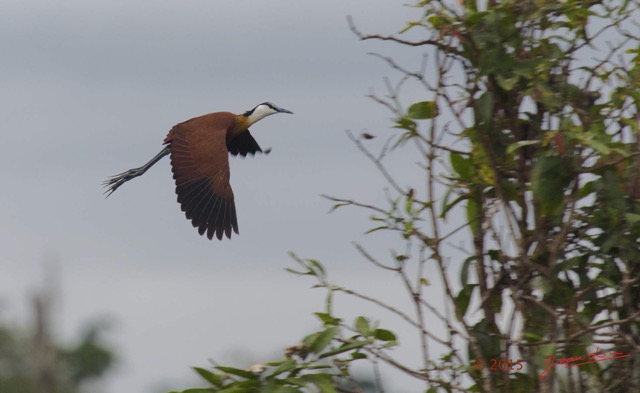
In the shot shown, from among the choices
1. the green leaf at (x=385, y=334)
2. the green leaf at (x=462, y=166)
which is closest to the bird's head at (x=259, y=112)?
the green leaf at (x=462, y=166)

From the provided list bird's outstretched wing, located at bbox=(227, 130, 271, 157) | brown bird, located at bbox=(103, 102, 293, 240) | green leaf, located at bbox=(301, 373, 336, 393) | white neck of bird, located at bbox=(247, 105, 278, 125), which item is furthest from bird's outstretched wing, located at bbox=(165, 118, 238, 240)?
green leaf, located at bbox=(301, 373, 336, 393)

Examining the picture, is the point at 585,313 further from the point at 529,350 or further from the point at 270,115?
the point at 270,115

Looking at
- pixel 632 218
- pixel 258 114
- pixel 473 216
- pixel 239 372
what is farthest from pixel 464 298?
pixel 258 114

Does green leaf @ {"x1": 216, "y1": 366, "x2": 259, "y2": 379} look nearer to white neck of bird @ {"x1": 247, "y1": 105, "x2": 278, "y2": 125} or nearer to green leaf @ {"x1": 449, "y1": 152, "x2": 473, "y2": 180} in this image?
green leaf @ {"x1": 449, "y1": 152, "x2": 473, "y2": 180}

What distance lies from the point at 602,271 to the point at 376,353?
657 millimetres

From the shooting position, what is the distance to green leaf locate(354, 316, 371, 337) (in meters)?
3.06

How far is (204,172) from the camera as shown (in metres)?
6.99

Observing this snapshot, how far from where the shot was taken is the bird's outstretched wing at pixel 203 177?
686 cm

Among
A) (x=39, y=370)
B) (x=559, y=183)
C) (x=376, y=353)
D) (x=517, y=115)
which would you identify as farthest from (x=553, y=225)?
(x=39, y=370)

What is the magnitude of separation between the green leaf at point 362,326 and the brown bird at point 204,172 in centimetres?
378

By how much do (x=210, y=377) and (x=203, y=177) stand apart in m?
4.04

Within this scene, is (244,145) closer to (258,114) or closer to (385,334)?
(258,114)

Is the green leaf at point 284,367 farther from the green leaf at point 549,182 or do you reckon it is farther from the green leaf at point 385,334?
the green leaf at point 549,182

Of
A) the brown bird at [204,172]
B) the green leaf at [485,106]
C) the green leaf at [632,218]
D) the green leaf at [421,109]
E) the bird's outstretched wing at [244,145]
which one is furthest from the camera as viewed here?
the bird's outstretched wing at [244,145]
